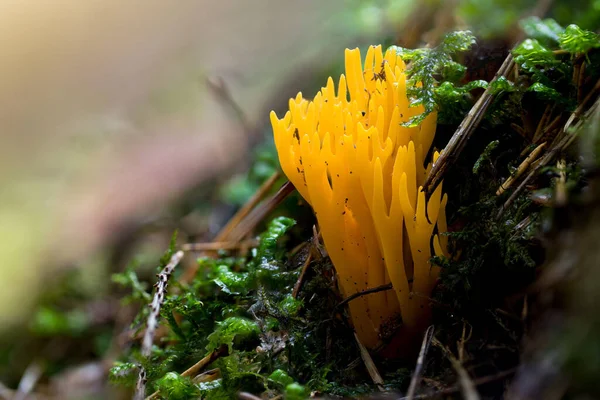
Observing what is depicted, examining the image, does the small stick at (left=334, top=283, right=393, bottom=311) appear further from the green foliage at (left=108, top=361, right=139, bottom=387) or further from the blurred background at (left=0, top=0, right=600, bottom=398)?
the blurred background at (left=0, top=0, right=600, bottom=398)

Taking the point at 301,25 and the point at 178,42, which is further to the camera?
the point at 178,42

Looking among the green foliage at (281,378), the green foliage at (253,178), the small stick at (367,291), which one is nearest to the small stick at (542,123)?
the small stick at (367,291)

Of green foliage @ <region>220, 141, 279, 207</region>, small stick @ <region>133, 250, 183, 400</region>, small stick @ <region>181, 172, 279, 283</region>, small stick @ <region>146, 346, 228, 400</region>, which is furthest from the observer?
green foliage @ <region>220, 141, 279, 207</region>

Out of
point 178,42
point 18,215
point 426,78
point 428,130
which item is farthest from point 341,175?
point 178,42

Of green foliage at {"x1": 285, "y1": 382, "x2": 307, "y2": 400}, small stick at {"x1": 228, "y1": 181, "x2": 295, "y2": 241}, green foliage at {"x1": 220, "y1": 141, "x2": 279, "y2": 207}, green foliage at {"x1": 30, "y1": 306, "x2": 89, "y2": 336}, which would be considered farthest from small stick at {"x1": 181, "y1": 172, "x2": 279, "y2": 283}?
green foliage at {"x1": 285, "y1": 382, "x2": 307, "y2": 400}

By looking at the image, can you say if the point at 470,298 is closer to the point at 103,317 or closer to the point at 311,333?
the point at 311,333

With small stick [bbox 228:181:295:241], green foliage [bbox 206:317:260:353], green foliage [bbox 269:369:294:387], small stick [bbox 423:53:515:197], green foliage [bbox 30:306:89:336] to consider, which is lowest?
green foliage [bbox 30:306:89:336]

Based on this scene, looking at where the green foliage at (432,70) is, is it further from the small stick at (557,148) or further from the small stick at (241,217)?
the small stick at (241,217)
